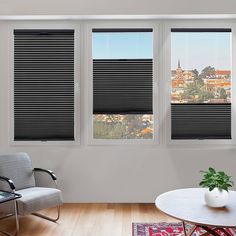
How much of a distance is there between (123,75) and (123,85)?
0.47ft

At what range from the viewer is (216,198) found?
3193mm

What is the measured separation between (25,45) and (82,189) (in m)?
2.20

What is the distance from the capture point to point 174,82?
533 centimetres

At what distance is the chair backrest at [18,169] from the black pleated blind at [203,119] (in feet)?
6.84

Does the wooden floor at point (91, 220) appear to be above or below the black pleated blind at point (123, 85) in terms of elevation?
below

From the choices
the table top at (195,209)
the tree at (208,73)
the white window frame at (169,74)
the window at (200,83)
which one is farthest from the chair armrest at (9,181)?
the tree at (208,73)

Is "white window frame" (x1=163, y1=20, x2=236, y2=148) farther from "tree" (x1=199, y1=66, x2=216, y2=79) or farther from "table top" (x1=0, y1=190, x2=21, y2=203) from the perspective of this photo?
"table top" (x1=0, y1=190, x2=21, y2=203)

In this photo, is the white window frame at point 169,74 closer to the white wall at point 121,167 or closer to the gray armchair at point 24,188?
the white wall at point 121,167

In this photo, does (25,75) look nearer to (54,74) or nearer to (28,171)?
(54,74)

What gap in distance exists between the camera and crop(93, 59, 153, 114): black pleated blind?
→ 17.3 ft

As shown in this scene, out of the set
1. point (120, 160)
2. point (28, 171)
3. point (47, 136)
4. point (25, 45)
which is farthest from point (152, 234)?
point (25, 45)

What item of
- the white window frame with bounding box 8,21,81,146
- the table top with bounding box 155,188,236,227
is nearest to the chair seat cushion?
the white window frame with bounding box 8,21,81,146

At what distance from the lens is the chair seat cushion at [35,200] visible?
3.95 m
